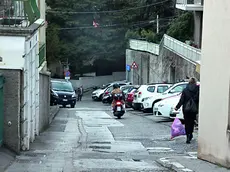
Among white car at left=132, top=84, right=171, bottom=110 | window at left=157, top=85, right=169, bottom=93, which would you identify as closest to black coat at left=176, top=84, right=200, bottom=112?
white car at left=132, top=84, right=171, bottom=110

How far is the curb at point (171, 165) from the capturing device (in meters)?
10.8

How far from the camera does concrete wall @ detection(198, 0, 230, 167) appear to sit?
11055 mm

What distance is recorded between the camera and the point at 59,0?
205 ft

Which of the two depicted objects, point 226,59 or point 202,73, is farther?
point 202,73

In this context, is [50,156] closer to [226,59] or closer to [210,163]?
[210,163]

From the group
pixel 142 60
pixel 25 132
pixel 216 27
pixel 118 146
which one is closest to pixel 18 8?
pixel 25 132

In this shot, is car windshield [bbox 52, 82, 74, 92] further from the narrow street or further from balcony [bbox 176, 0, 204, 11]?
the narrow street

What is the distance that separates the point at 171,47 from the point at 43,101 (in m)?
26.7

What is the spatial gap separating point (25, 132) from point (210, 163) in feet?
13.9

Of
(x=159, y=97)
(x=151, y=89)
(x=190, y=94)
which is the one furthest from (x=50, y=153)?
(x=151, y=89)

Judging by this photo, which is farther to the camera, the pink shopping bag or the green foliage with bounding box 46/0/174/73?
the green foliage with bounding box 46/0/174/73

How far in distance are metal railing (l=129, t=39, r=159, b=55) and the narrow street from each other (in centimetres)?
3002

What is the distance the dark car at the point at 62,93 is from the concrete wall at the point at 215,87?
2344 cm

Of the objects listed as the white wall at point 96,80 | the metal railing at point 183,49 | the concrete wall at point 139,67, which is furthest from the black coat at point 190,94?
the white wall at point 96,80
